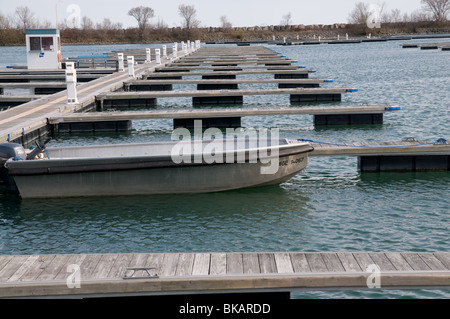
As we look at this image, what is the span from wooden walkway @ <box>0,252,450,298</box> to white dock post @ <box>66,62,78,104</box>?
1437 cm

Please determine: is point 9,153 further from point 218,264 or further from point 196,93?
point 196,93

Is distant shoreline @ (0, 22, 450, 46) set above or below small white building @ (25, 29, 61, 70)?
above

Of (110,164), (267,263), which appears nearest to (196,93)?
(110,164)

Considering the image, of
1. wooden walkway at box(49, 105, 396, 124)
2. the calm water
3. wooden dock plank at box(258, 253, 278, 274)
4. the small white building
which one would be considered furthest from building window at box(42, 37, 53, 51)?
wooden dock plank at box(258, 253, 278, 274)

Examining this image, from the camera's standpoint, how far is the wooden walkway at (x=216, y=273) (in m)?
7.38

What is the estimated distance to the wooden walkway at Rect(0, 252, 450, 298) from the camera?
24.2 feet

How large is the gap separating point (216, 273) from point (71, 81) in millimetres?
16154

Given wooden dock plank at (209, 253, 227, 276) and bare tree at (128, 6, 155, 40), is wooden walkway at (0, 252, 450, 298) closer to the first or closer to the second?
wooden dock plank at (209, 253, 227, 276)

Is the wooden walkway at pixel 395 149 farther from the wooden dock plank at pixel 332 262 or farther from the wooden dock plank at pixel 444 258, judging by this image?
the wooden dock plank at pixel 332 262

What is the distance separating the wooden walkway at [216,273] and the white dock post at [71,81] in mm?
14371

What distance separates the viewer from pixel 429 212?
490 inches

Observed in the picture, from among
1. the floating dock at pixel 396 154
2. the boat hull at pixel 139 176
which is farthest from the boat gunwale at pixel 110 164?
the floating dock at pixel 396 154
